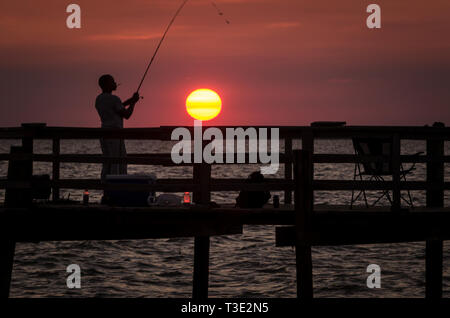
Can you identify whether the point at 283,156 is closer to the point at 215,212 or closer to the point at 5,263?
the point at 215,212

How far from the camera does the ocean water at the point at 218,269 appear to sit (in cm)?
1812

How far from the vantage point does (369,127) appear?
32.4 feet

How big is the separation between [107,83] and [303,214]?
142 inches

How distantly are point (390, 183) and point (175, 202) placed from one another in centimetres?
301

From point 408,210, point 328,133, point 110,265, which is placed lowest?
point 110,265

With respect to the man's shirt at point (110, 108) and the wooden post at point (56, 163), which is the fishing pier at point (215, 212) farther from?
the man's shirt at point (110, 108)

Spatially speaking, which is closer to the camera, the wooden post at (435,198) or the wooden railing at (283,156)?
the wooden railing at (283,156)

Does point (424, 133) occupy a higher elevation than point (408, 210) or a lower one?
higher

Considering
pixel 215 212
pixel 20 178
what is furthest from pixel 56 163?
pixel 215 212

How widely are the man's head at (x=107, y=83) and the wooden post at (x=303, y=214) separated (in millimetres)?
3226

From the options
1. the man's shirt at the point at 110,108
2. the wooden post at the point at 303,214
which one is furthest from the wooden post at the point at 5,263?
the wooden post at the point at 303,214

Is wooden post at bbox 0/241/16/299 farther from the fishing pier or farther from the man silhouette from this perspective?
the man silhouette

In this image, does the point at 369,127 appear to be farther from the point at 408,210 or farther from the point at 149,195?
the point at 149,195
